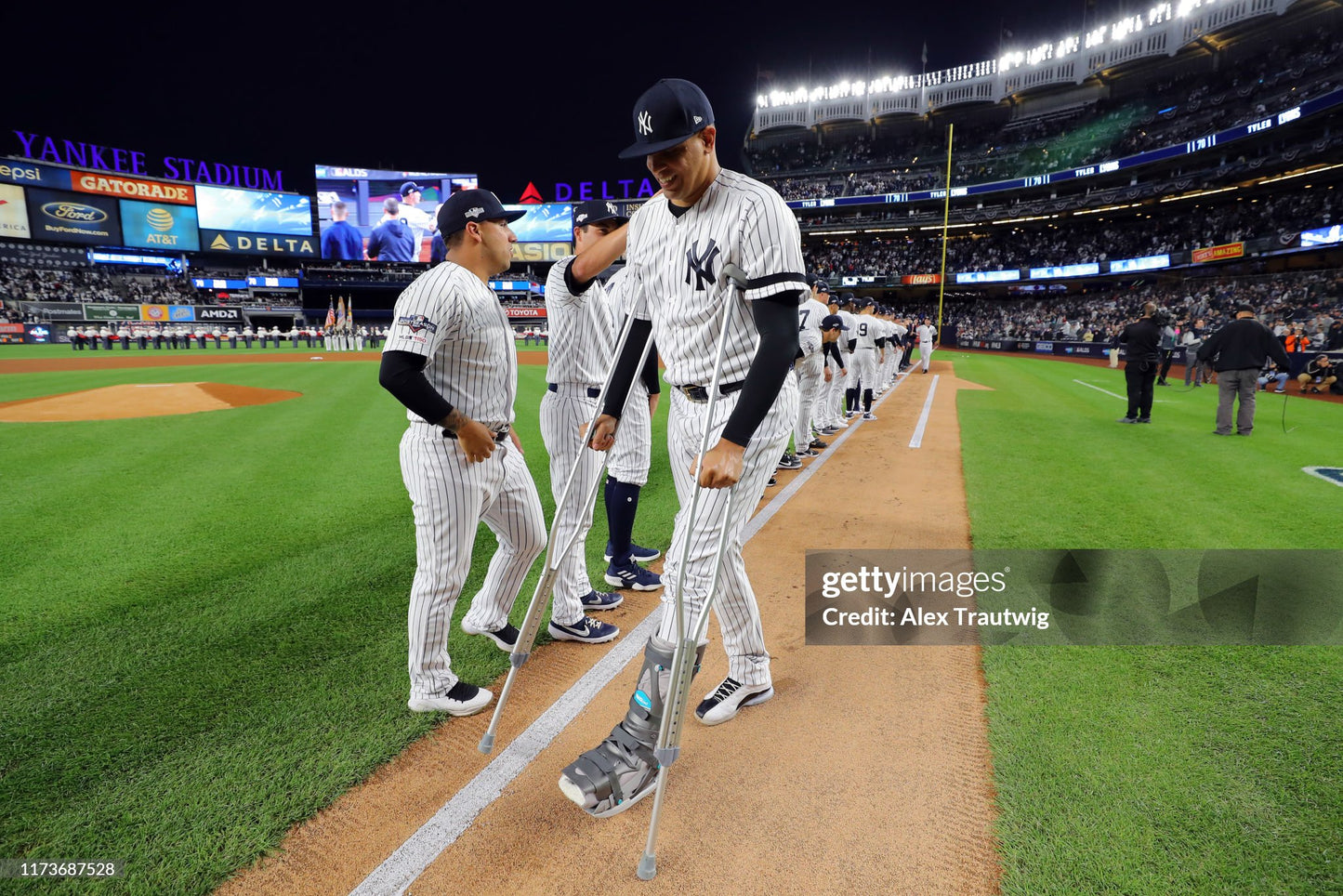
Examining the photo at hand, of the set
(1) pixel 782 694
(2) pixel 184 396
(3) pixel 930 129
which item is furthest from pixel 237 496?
(3) pixel 930 129

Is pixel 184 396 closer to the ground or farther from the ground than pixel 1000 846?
farther from the ground

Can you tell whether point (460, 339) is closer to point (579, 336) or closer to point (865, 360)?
point (579, 336)

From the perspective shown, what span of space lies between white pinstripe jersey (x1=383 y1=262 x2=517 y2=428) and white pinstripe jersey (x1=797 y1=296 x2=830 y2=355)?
19.5 feet

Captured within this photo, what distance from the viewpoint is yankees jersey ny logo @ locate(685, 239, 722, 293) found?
237 centimetres

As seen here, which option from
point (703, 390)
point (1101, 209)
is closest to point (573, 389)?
point (703, 390)

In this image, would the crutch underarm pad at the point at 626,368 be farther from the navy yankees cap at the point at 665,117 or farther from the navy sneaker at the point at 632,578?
the navy sneaker at the point at 632,578

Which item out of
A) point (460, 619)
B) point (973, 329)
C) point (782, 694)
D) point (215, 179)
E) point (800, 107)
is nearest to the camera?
point (782, 694)

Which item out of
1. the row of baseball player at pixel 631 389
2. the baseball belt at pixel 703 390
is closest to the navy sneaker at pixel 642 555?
the row of baseball player at pixel 631 389

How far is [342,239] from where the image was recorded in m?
60.1

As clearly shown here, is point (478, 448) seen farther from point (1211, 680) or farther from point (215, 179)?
point (215, 179)

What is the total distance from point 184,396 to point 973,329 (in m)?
50.0

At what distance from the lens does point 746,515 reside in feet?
8.64

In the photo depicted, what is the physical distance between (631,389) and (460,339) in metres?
0.82

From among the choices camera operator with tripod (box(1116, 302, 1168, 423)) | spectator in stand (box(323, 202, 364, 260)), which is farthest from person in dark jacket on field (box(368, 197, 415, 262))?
camera operator with tripod (box(1116, 302, 1168, 423))
